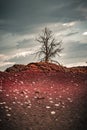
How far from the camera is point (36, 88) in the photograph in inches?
471

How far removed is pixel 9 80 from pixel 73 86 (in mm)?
3448

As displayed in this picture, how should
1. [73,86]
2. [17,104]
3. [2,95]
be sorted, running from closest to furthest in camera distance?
[17,104]
[2,95]
[73,86]

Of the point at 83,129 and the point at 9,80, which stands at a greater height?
the point at 9,80

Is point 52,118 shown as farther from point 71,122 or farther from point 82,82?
point 82,82

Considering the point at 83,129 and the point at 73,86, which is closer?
the point at 83,129

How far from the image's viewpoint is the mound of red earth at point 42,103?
7.79 m

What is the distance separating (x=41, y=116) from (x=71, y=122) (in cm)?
105

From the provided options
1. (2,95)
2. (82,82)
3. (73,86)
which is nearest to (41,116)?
(2,95)

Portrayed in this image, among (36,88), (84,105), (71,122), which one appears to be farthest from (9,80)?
(71,122)

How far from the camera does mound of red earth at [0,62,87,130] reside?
7.79 metres

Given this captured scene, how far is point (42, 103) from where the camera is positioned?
31.9 ft

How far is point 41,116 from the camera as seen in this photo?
8.35 metres

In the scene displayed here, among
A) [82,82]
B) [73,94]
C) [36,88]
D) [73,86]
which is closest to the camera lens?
[73,94]

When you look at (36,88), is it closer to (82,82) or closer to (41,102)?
(41,102)
